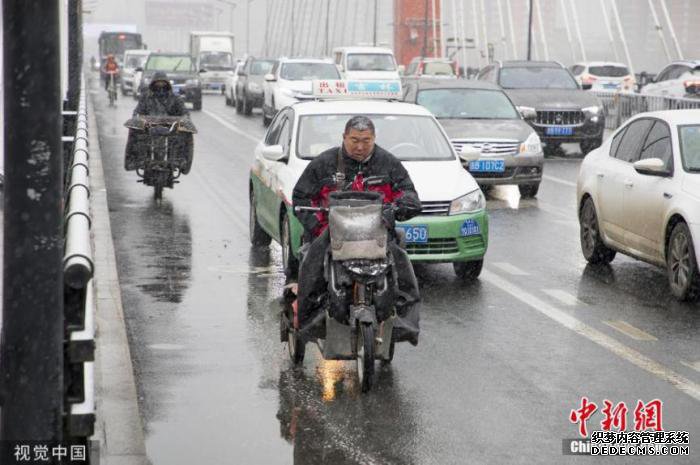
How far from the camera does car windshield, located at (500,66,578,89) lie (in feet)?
94.9

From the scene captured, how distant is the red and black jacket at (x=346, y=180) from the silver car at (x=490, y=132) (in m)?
10.1

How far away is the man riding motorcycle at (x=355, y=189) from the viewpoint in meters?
8.12

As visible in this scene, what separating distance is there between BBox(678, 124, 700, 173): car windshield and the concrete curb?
14.5 feet

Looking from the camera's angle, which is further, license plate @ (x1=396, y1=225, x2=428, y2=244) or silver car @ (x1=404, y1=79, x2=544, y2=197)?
silver car @ (x1=404, y1=79, x2=544, y2=197)

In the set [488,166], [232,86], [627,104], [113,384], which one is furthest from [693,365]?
[232,86]

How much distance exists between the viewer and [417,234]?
38.3ft

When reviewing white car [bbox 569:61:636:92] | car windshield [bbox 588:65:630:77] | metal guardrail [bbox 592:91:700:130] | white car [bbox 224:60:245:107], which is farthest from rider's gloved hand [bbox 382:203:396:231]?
car windshield [bbox 588:65:630:77]

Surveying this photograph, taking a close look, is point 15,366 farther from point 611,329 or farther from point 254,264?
point 254,264

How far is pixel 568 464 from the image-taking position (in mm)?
6531

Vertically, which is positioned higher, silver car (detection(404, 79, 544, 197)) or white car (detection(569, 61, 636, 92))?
silver car (detection(404, 79, 544, 197))

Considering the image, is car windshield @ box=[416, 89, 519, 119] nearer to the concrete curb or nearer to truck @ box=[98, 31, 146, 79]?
the concrete curb

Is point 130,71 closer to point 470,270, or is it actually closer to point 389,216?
point 470,270

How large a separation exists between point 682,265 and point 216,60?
5976cm

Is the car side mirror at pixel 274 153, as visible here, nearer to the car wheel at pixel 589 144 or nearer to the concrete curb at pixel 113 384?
A: the concrete curb at pixel 113 384
